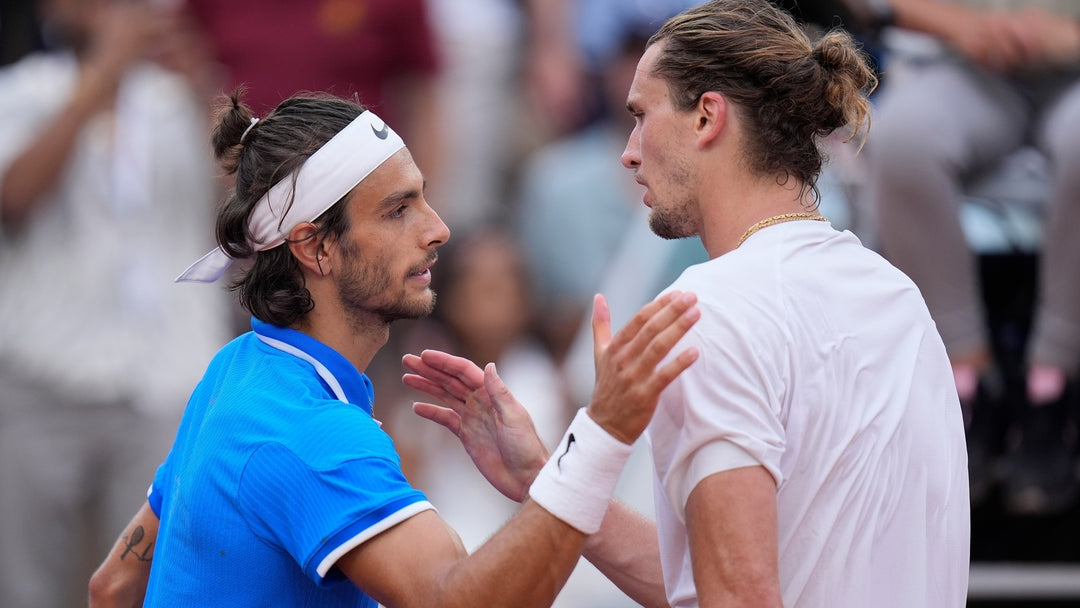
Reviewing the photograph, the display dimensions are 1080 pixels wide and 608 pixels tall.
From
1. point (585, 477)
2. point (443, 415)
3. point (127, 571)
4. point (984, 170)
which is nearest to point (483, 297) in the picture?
point (984, 170)

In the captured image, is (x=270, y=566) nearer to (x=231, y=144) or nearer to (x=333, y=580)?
(x=333, y=580)

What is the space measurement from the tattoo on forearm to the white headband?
683mm

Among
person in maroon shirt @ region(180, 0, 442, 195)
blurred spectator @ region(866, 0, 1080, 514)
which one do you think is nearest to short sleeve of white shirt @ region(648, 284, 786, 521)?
blurred spectator @ region(866, 0, 1080, 514)

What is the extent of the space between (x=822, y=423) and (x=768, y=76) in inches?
25.6

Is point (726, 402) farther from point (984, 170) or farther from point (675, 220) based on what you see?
point (984, 170)

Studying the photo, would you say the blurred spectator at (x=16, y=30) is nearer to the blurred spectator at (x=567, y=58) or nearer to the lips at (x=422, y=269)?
the blurred spectator at (x=567, y=58)

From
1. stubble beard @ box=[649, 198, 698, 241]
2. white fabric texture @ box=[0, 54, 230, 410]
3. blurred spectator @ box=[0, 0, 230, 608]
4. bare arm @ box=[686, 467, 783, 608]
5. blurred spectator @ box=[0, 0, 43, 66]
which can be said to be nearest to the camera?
bare arm @ box=[686, 467, 783, 608]

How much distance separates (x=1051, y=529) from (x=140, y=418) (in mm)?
3475

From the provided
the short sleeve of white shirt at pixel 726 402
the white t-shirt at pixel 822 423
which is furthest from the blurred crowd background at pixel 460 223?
the short sleeve of white shirt at pixel 726 402

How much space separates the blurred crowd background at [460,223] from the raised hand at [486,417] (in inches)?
86.6

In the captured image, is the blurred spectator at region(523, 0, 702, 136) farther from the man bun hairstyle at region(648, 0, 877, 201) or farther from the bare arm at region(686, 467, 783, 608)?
the bare arm at region(686, 467, 783, 608)

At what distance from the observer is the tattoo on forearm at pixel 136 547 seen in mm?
2949

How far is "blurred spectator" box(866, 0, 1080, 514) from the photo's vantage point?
455 centimetres

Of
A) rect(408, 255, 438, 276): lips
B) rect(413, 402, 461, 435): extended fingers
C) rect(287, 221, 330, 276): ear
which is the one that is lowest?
rect(413, 402, 461, 435): extended fingers
